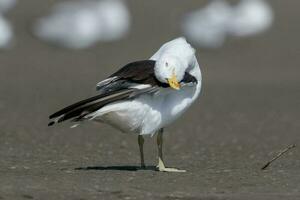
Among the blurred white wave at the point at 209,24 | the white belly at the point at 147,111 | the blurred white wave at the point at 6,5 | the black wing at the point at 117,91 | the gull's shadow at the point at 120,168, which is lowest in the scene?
the gull's shadow at the point at 120,168

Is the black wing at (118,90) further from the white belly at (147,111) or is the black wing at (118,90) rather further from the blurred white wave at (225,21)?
the blurred white wave at (225,21)

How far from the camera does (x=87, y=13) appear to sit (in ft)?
74.0

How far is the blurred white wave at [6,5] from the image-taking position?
2273 centimetres

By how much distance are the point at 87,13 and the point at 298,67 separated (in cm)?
492

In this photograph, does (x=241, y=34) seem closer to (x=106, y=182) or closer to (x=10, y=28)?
(x=10, y=28)

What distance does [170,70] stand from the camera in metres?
9.27

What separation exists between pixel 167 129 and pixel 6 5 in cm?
932

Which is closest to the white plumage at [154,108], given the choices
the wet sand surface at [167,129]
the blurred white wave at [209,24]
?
the wet sand surface at [167,129]

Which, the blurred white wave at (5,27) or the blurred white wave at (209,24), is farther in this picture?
the blurred white wave at (209,24)

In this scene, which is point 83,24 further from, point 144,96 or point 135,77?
point 135,77

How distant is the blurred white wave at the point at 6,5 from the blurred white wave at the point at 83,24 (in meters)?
0.90

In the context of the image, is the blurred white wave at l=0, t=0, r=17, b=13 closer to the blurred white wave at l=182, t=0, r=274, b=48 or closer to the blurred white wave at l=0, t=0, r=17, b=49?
the blurred white wave at l=0, t=0, r=17, b=49

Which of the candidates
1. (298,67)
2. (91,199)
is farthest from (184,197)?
(298,67)

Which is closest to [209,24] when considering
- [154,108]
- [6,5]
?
[6,5]
